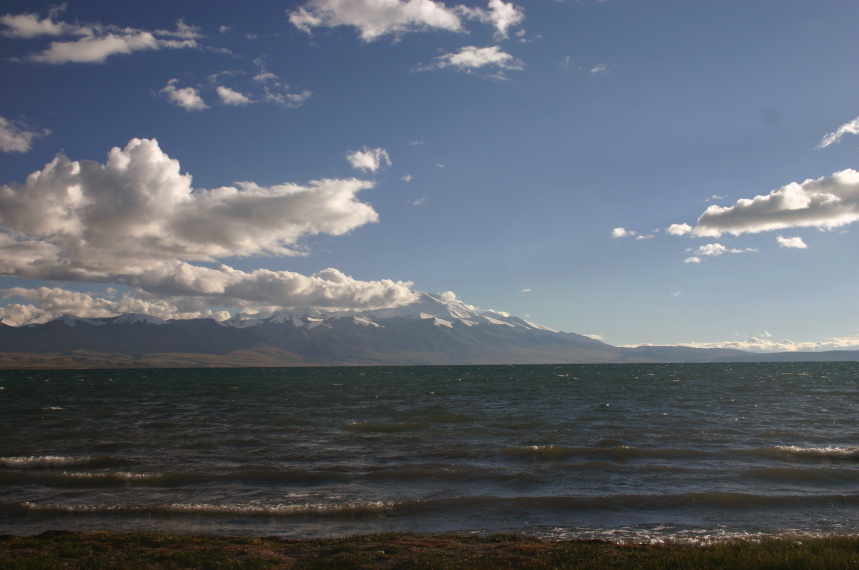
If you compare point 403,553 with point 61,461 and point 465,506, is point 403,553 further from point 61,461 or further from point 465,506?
point 61,461

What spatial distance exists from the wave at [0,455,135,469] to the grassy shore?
12.0m

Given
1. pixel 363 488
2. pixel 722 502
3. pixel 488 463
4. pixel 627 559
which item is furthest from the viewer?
pixel 488 463

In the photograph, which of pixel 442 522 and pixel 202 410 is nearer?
pixel 442 522

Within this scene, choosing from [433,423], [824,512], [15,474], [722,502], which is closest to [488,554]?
[722,502]

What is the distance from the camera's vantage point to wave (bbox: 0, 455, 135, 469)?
25031mm

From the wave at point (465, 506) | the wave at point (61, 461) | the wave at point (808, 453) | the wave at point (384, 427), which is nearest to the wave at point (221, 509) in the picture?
the wave at point (465, 506)

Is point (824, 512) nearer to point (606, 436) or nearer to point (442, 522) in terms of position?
point (442, 522)

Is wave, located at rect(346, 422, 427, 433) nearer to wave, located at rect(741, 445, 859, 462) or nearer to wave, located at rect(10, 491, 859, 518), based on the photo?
wave, located at rect(10, 491, 859, 518)

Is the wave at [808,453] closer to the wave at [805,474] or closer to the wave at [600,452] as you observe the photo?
the wave at [805,474]

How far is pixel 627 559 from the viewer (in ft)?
39.4

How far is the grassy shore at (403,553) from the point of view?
11.7m

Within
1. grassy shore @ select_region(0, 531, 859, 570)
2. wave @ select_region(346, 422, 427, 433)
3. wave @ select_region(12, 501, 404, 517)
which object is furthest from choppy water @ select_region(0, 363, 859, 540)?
grassy shore @ select_region(0, 531, 859, 570)

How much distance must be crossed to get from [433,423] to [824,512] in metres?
26.5

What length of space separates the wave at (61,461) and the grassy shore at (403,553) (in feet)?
39.5
